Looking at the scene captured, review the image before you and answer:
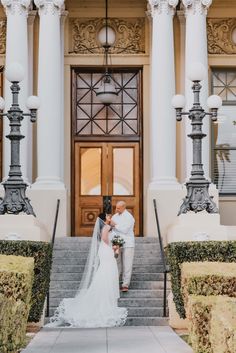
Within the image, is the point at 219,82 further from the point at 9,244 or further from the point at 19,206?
the point at 9,244

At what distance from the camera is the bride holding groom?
17.2 m

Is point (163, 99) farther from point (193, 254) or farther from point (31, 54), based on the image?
point (193, 254)

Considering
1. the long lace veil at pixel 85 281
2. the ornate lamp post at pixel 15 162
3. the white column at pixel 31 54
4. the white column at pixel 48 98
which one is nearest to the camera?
the long lace veil at pixel 85 281

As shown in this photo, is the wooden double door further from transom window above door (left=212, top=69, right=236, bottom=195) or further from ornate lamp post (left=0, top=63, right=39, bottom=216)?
ornate lamp post (left=0, top=63, right=39, bottom=216)

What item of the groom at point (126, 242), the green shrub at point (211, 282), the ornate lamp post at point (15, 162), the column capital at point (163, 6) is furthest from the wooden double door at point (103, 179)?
A: the green shrub at point (211, 282)

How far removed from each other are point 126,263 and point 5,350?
30.0 ft

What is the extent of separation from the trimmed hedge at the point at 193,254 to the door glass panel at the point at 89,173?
9583 millimetres

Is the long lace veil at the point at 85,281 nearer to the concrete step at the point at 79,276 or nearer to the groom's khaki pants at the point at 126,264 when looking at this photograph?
the groom's khaki pants at the point at 126,264

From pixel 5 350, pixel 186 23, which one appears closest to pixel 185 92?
pixel 186 23

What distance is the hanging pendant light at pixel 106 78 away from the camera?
2597 centimetres

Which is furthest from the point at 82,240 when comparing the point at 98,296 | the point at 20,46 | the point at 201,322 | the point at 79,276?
the point at 201,322

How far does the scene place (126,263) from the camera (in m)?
19.3

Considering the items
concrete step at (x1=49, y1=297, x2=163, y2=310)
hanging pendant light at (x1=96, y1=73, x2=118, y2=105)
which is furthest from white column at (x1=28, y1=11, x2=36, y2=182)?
concrete step at (x1=49, y1=297, x2=163, y2=310)

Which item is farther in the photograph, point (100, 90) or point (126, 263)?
point (100, 90)
